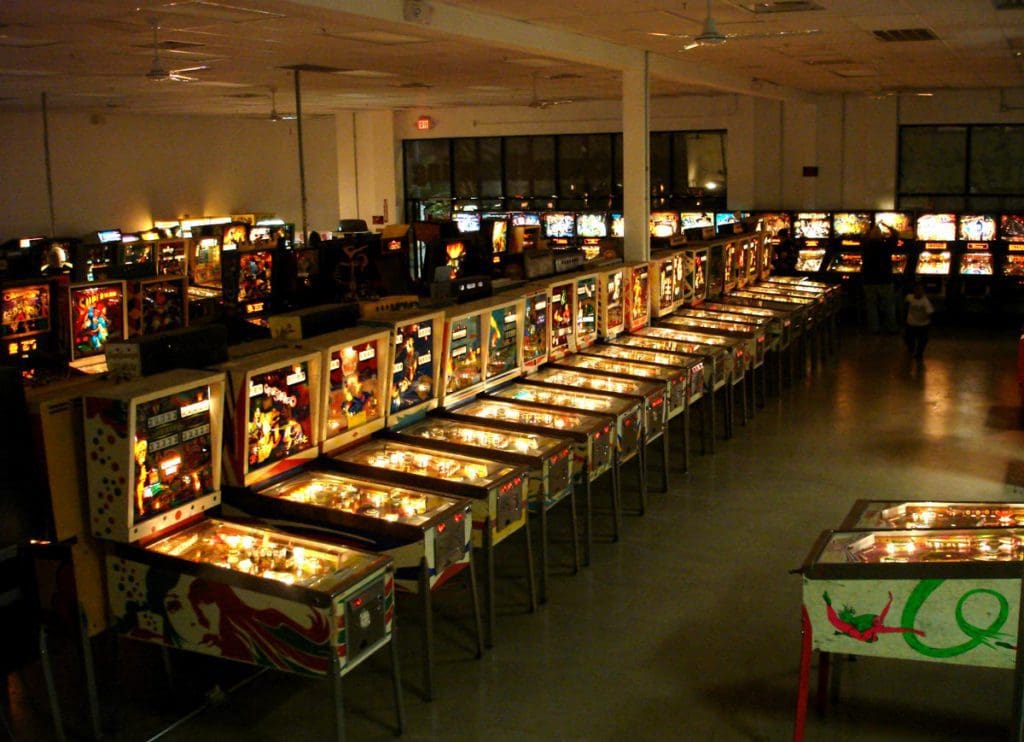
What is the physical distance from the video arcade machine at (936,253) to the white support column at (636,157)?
21.3 feet

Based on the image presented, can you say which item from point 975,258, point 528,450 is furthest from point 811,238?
point 528,450

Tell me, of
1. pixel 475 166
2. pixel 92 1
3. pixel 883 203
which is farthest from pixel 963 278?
pixel 92 1

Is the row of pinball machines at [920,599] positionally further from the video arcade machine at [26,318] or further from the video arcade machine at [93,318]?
the video arcade machine at [93,318]

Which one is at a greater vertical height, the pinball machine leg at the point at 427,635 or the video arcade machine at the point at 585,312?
the video arcade machine at the point at 585,312

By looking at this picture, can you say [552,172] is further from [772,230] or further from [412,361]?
[412,361]

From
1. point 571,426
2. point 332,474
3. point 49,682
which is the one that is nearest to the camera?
point 49,682

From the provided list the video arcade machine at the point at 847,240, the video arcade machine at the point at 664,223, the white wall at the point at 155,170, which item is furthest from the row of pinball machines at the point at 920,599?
the white wall at the point at 155,170

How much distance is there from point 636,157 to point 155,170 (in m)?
10.6

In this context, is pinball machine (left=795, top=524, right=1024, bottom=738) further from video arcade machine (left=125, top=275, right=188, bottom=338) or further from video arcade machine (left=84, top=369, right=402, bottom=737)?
video arcade machine (left=125, top=275, right=188, bottom=338)

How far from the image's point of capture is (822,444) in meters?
8.57

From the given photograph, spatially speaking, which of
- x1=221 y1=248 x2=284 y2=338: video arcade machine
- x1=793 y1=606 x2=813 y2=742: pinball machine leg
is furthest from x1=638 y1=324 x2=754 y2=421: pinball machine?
x1=793 y1=606 x2=813 y2=742: pinball machine leg

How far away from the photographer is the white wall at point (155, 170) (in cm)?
1548

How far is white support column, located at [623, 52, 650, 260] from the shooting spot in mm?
9602

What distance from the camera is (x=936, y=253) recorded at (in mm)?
14609
